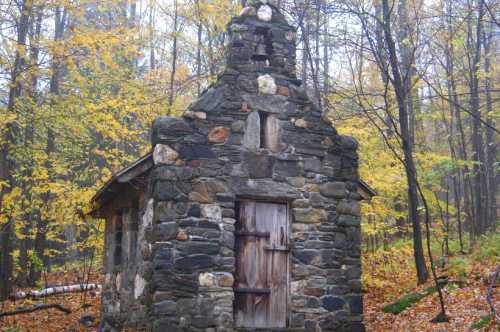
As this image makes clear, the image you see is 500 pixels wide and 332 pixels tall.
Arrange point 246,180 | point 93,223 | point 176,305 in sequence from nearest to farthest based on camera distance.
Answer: point 176,305 < point 246,180 < point 93,223

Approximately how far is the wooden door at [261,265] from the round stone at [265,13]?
3.18 metres

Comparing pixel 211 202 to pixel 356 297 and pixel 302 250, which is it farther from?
pixel 356 297

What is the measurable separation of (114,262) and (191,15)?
9.16 m

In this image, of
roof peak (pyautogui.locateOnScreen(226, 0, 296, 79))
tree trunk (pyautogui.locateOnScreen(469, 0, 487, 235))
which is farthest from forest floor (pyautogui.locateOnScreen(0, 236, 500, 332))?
roof peak (pyautogui.locateOnScreen(226, 0, 296, 79))

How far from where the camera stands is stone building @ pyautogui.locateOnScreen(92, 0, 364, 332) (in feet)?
25.7

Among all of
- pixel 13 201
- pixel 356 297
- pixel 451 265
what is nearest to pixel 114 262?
pixel 13 201

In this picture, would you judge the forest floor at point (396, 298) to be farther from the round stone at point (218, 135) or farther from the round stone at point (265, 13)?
the round stone at point (265, 13)

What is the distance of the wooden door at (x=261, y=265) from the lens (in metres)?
8.26

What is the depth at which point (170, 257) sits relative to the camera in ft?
25.4

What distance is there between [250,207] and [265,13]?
335 centimetres

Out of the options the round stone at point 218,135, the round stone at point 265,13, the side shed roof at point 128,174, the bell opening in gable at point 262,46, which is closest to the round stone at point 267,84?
the bell opening in gable at point 262,46

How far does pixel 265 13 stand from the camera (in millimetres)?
9172

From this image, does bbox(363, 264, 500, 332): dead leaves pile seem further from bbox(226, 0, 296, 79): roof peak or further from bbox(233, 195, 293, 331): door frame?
bbox(226, 0, 296, 79): roof peak

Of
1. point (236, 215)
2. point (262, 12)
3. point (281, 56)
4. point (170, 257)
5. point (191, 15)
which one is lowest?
point (170, 257)
